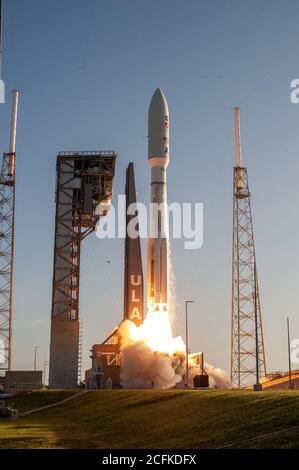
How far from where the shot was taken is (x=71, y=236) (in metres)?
106

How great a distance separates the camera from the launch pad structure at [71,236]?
102812 millimetres

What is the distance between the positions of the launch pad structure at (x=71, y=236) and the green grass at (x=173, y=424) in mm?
43181

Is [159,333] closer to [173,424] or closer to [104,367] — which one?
[104,367]

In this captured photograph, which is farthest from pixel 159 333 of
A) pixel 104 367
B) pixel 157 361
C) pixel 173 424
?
pixel 173 424

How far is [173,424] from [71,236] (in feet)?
219

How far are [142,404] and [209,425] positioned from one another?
19597 millimetres

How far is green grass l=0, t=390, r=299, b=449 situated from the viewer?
1318 inches


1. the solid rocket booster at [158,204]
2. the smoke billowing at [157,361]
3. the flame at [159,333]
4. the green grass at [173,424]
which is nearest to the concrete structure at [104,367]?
the smoke billowing at [157,361]

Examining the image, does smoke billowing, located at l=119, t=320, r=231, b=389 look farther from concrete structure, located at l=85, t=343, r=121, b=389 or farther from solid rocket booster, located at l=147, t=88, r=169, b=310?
solid rocket booster, located at l=147, t=88, r=169, b=310

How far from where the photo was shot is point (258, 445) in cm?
2967

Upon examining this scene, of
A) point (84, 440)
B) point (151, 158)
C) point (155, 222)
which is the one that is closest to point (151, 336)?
point (155, 222)

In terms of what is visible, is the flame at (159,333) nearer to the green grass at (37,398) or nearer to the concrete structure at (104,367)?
the concrete structure at (104,367)

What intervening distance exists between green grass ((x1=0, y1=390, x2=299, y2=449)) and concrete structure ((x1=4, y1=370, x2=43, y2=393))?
45.4 meters

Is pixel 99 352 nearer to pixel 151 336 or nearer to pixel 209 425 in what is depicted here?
pixel 151 336
